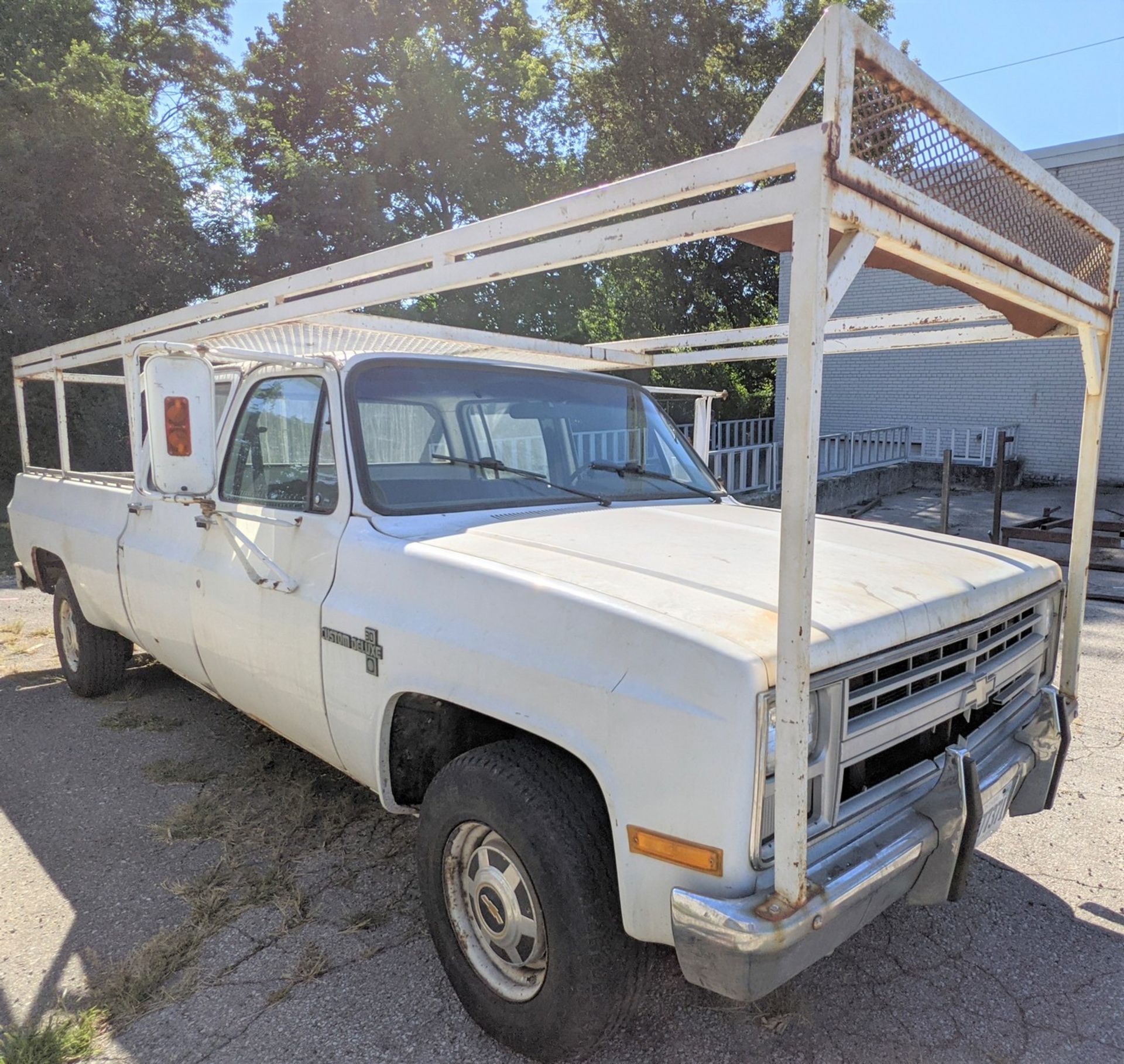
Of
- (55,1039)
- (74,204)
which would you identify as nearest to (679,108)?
(74,204)

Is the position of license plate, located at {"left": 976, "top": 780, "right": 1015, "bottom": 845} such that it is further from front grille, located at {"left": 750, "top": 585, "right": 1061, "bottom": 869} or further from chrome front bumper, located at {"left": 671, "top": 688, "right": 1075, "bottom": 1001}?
front grille, located at {"left": 750, "top": 585, "right": 1061, "bottom": 869}

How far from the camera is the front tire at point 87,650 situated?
4.98 meters

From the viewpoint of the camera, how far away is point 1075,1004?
8.02 feet

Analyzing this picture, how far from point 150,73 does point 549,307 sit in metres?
12.0

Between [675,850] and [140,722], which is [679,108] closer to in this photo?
[140,722]

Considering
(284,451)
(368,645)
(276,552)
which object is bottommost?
(368,645)

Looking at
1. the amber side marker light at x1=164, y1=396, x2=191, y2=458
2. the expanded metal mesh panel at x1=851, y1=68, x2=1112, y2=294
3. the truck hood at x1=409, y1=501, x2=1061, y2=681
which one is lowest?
the truck hood at x1=409, y1=501, x2=1061, y2=681

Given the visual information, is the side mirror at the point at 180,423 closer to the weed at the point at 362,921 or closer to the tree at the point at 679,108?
the weed at the point at 362,921

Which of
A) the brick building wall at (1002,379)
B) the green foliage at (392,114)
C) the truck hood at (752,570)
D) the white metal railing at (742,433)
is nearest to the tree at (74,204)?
the green foliage at (392,114)

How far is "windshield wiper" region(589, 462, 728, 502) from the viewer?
11.6 feet

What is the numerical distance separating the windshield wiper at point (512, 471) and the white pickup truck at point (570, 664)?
1 centimetres

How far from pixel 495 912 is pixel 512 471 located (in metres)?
1.61

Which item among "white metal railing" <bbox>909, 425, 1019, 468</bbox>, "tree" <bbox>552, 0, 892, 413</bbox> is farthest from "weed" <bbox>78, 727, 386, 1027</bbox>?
"tree" <bbox>552, 0, 892, 413</bbox>

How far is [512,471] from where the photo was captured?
10.5 feet
